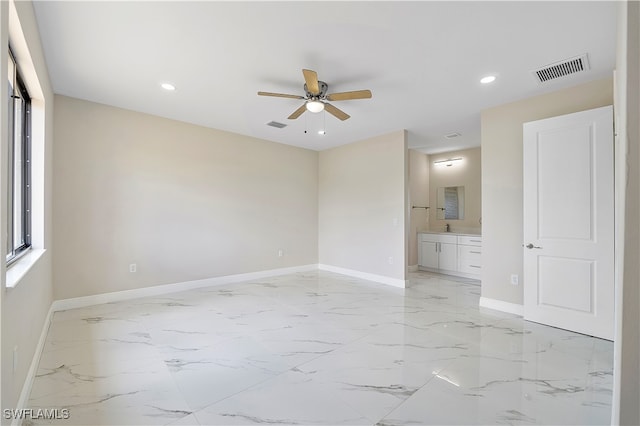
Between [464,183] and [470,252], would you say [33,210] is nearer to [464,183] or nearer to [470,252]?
[470,252]

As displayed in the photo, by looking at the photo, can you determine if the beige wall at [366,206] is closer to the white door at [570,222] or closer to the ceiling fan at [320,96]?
the white door at [570,222]

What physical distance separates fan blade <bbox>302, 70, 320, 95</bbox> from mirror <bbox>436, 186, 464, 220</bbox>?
15.2 ft

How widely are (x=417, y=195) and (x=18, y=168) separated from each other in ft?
20.4

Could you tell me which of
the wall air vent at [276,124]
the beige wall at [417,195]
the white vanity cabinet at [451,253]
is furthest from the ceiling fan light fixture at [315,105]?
the white vanity cabinet at [451,253]

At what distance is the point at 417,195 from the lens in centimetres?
644

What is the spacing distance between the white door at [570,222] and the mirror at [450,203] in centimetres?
307

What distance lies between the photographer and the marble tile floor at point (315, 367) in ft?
5.63

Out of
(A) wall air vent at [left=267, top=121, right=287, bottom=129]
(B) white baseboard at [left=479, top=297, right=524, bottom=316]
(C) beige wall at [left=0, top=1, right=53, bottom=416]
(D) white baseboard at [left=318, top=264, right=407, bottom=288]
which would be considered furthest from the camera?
(D) white baseboard at [left=318, top=264, right=407, bottom=288]

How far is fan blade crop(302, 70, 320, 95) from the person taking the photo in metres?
2.40

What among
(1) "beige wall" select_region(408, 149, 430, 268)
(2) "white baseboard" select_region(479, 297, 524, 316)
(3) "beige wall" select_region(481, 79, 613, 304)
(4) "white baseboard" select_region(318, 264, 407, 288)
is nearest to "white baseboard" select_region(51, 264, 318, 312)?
(4) "white baseboard" select_region(318, 264, 407, 288)

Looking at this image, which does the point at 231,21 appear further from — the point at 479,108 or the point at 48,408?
the point at 479,108

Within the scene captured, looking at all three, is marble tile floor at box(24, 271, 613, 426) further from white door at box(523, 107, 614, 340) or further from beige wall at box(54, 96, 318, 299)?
beige wall at box(54, 96, 318, 299)

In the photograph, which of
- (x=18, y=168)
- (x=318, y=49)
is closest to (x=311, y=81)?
(x=318, y=49)

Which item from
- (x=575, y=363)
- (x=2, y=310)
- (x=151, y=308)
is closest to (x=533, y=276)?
(x=575, y=363)
